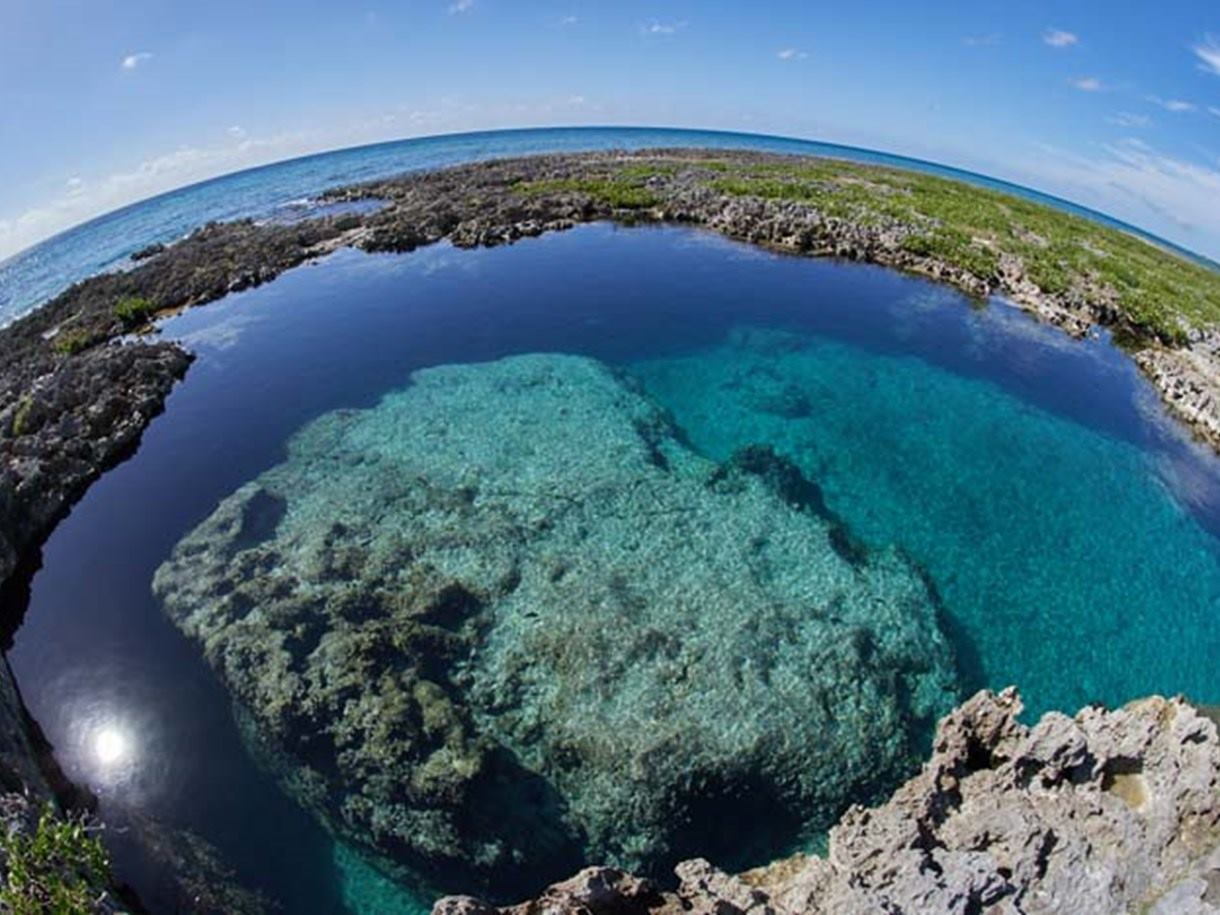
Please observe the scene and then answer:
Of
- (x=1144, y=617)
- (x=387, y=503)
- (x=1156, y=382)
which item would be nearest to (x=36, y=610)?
(x=387, y=503)

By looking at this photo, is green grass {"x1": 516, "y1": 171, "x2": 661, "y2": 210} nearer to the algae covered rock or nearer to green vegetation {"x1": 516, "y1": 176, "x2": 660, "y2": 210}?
green vegetation {"x1": 516, "y1": 176, "x2": 660, "y2": 210}

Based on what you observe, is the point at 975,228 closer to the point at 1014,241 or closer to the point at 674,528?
the point at 1014,241

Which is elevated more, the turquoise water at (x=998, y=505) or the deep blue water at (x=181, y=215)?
the deep blue water at (x=181, y=215)

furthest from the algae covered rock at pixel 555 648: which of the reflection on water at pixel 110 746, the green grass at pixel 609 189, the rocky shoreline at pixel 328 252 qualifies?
the green grass at pixel 609 189

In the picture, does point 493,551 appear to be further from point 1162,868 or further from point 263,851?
point 1162,868

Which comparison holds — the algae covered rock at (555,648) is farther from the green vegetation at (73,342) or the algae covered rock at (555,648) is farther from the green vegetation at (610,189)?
the green vegetation at (610,189)
